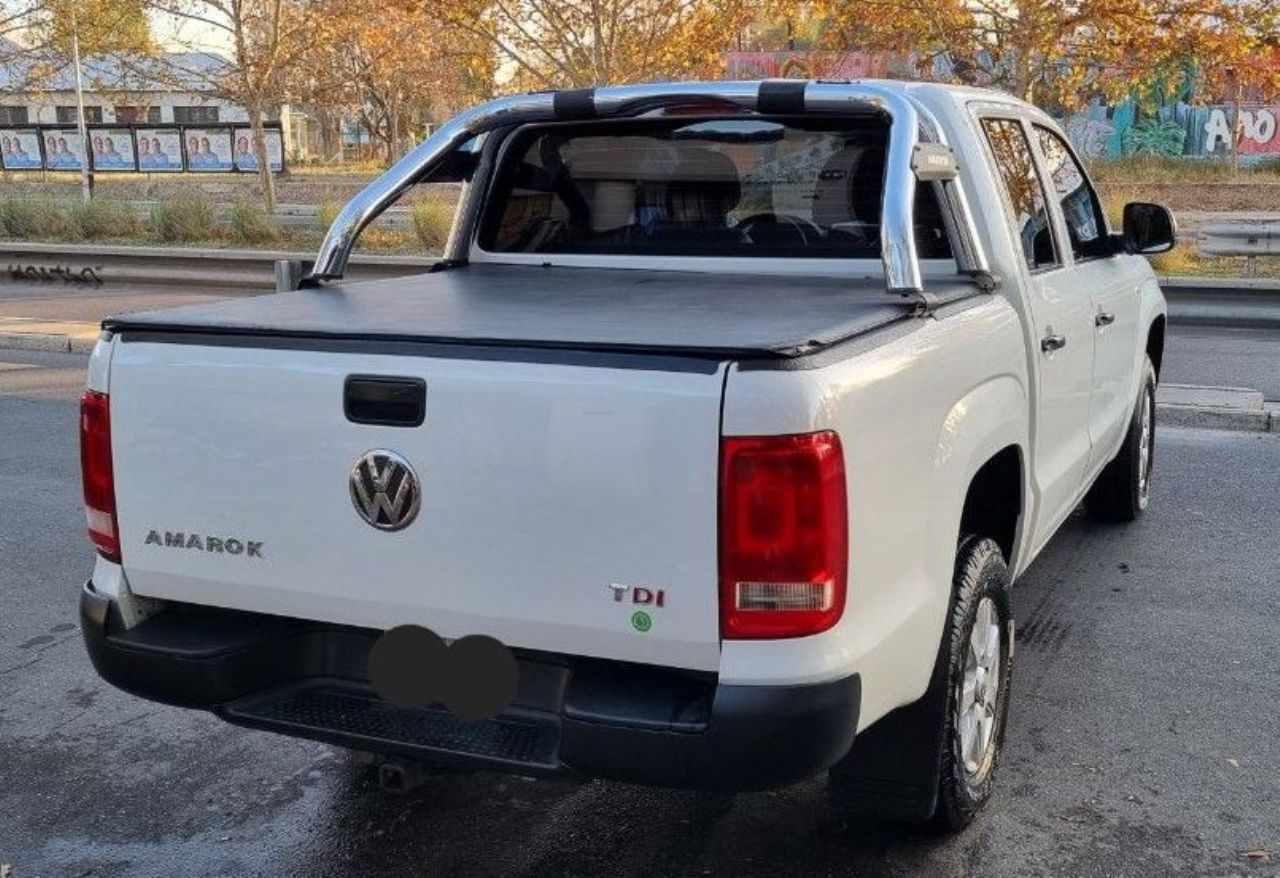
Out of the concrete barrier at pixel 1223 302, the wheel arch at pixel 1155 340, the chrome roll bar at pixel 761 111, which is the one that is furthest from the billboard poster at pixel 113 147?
the chrome roll bar at pixel 761 111

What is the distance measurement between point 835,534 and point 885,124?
2074 millimetres

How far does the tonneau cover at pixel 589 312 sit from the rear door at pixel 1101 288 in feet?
3.91

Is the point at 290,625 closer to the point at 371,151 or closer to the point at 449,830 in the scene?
the point at 449,830

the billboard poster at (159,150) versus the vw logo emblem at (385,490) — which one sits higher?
the billboard poster at (159,150)

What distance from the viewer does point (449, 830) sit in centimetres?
352

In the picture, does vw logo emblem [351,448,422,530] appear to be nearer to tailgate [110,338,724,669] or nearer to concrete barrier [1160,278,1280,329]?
tailgate [110,338,724,669]

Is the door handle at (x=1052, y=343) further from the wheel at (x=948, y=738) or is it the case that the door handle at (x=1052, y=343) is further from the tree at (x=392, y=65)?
the tree at (x=392, y=65)

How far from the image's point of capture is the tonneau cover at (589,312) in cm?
266

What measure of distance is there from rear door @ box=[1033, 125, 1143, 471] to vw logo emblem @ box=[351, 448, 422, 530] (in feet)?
9.22

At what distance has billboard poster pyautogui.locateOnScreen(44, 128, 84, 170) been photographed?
3969 cm

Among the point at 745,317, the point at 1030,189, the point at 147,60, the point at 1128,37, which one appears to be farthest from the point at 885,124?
the point at 147,60

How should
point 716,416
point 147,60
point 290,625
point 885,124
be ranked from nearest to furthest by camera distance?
point 716,416, point 290,625, point 885,124, point 147,60

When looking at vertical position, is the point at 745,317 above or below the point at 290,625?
above

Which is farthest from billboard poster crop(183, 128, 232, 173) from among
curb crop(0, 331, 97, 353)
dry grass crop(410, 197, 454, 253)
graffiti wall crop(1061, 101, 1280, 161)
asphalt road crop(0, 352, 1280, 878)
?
asphalt road crop(0, 352, 1280, 878)
